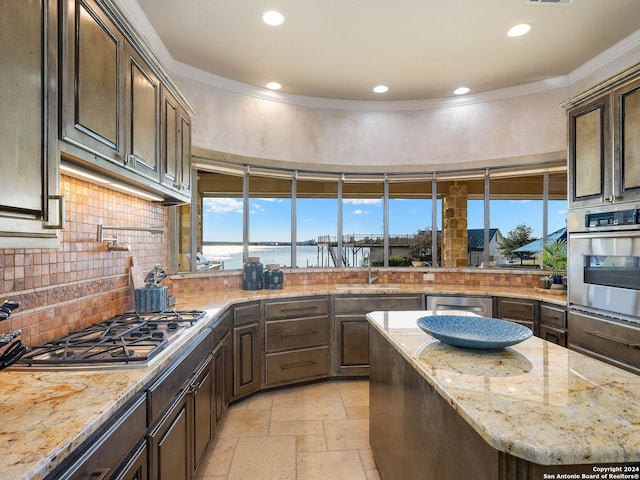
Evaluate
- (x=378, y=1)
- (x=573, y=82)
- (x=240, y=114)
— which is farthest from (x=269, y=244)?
(x=573, y=82)

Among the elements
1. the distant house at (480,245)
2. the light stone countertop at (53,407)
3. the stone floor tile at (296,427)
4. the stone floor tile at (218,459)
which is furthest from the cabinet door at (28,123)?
the distant house at (480,245)

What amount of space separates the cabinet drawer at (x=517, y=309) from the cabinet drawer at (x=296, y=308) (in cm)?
168

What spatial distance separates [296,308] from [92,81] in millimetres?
2434

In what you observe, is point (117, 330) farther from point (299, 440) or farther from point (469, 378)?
point (469, 378)

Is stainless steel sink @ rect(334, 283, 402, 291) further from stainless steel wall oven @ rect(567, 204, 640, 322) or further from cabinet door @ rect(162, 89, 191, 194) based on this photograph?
cabinet door @ rect(162, 89, 191, 194)

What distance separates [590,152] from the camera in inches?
105

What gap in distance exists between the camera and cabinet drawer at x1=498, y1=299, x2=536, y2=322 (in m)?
3.21

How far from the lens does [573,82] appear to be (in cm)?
353

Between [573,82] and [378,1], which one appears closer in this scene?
[378,1]

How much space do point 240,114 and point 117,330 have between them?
8.41 ft

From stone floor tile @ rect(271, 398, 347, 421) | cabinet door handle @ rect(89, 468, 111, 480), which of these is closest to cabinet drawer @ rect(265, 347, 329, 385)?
stone floor tile @ rect(271, 398, 347, 421)

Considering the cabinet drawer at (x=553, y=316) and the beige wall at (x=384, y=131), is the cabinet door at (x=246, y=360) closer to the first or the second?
the beige wall at (x=384, y=131)

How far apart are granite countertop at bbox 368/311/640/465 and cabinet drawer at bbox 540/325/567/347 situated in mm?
1640

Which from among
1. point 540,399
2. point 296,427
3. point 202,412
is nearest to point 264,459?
point 296,427
